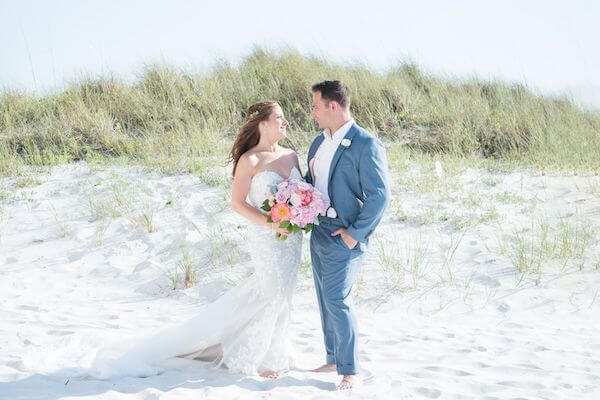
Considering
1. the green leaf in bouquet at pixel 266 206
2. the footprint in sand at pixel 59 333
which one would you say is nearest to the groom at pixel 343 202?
the green leaf in bouquet at pixel 266 206

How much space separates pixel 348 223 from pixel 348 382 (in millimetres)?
1085

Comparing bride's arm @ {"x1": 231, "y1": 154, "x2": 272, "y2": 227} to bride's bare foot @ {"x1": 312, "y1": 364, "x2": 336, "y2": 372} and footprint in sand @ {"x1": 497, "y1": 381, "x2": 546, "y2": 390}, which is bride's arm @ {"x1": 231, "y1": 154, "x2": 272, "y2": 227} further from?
footprint in sand @ {"x1": 497, "y1": 381, "x2": 546, "y2": 390}

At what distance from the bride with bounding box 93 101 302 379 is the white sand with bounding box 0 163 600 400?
6.9 inches

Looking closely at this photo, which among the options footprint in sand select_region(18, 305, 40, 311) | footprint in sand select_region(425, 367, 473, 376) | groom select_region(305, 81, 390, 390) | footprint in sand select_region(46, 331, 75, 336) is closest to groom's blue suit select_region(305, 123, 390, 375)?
groom select_region(305, 81, 390, 390)

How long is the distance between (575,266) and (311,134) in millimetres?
5817

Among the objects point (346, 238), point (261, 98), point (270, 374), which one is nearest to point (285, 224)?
point (346, 238)

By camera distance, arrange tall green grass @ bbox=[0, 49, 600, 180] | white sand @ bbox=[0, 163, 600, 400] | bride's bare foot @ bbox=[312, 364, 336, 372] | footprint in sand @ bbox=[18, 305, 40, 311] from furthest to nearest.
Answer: tall green grass @ bbox=[0, 49, 600, 180] < footprint in sand @ bbox=[18, 305, 40, 311] < bride's bare foot @ bbox=[312, 364, 336, 372] < white sand @ bbox=[0, 163, 600, 400]

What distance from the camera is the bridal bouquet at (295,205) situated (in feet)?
15.4

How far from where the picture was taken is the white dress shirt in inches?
193

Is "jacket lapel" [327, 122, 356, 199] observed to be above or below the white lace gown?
above

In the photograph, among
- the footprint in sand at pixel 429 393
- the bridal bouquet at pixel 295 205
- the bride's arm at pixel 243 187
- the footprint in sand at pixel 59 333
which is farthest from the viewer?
the footprint in sand at pixel 59 333

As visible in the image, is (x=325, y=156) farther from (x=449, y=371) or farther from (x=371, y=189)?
(x=449, y=371)

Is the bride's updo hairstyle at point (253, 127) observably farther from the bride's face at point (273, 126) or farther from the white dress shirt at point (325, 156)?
the white dress shirt at point (325, 156)

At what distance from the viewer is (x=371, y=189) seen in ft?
15.5
